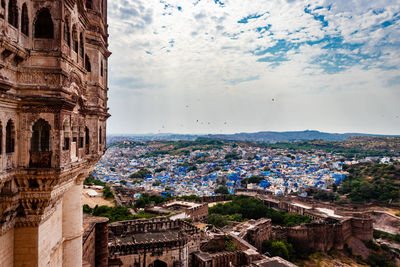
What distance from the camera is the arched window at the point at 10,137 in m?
5.88

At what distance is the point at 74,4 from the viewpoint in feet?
25.2

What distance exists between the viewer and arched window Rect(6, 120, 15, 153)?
5.88m

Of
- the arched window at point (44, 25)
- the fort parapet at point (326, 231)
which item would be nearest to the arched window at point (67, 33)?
the arched window at point (44, 25)

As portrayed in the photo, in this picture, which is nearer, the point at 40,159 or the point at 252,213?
the point at 40,159

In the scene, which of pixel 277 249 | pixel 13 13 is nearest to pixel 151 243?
pixel 13 13

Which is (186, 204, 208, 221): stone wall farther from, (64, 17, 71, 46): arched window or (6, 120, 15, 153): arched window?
(6, 120, 15, 153): arched window

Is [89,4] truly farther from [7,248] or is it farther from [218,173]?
[218,173]

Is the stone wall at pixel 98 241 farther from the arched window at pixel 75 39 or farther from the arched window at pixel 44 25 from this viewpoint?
the arched window at pixel 44 25

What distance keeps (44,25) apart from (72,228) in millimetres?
6014

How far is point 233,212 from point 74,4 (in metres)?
33.9

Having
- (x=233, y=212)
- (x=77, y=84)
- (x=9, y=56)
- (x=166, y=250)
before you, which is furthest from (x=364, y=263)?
(x=9, y=56)

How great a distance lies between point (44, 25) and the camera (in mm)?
6734

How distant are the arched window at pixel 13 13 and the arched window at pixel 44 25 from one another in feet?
2.32

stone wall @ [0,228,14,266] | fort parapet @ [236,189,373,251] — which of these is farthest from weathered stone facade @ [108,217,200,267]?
fort parapet @ [236,189,373,251]
